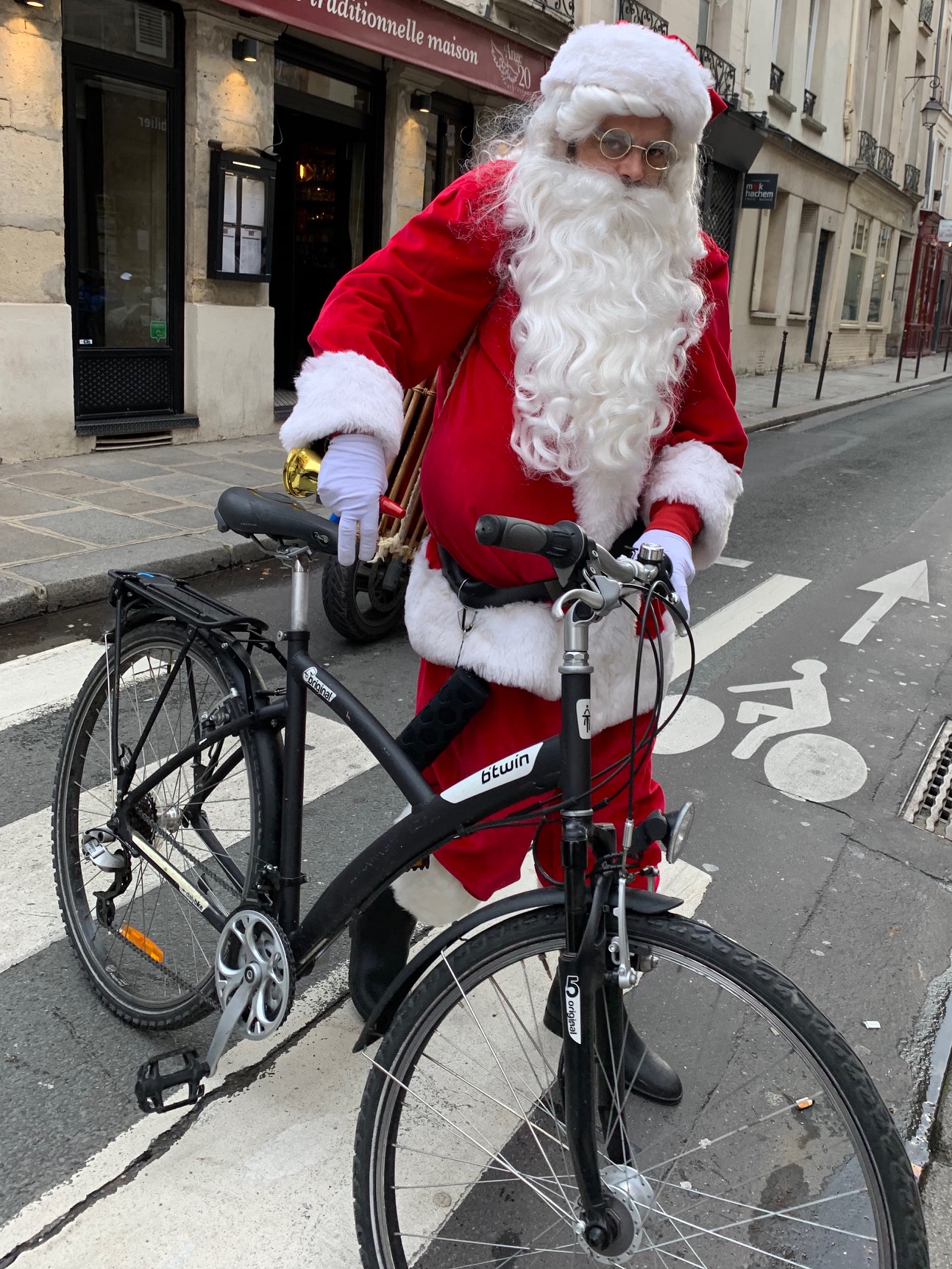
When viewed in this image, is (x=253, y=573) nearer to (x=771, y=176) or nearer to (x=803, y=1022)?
(x=803, y=1022)

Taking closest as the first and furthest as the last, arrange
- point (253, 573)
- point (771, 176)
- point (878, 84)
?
1. point (253, 573)
2. point (771, 176)
3. point (878, 84)

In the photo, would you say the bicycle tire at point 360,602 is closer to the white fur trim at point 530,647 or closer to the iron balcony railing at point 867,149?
the white fur trim at point 530,647

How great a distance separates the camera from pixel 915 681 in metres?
5.08

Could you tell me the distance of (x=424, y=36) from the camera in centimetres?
1104

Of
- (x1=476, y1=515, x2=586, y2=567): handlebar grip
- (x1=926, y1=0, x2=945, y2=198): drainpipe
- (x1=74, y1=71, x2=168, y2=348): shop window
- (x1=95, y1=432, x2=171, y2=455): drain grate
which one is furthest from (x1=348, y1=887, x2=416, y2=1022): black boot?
(x1=926, y1=0, x2=945, y2=198): drainpipe

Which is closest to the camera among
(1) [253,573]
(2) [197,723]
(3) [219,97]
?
(2) [197,723]

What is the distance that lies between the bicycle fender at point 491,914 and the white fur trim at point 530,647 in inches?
16.8

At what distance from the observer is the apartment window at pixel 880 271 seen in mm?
30875

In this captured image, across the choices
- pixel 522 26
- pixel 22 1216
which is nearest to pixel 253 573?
pixel 22 1216

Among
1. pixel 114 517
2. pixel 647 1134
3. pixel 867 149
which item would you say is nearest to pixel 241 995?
pixel 647 1134

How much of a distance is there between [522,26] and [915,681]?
11.3 meters

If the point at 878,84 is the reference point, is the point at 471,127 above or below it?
below

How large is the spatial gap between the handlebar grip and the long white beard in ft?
1.38

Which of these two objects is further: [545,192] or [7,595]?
[7,595]
